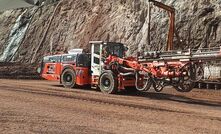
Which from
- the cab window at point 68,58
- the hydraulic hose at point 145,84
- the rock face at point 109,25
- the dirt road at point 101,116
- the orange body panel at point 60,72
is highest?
the rock face at point 109,25

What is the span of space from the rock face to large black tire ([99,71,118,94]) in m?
11.6

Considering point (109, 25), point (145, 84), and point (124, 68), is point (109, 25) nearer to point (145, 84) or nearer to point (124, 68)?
point (124, 68)

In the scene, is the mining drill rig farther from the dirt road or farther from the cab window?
the dirt road

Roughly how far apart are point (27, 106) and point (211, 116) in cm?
583

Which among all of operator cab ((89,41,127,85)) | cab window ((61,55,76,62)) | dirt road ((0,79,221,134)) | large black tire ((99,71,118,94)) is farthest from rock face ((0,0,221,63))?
dirt road ((0,79,221,134))

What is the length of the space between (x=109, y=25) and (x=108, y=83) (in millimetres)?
17780

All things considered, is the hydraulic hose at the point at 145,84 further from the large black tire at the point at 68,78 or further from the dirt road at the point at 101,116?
the large black tire at the point at 68,78

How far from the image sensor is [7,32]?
46750mm

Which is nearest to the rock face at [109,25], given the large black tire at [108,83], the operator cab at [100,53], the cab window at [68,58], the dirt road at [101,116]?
the cab window at [68,58]

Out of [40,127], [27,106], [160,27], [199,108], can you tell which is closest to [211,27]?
[160,27]

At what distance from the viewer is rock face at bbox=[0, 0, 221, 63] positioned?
30.7 metres

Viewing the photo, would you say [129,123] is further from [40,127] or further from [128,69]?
[128,69]

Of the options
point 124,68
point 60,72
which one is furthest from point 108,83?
point 60,72

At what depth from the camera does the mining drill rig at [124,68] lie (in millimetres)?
16188
